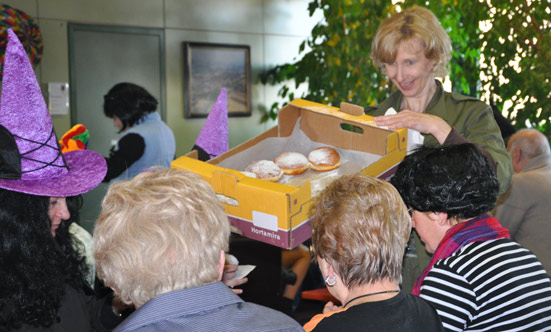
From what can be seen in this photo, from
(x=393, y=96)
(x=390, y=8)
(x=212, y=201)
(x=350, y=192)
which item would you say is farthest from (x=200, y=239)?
(x=390, y=8)

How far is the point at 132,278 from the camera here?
909 mm

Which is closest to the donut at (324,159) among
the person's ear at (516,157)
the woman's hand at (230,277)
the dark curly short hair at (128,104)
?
the woman's hand at (230,277)

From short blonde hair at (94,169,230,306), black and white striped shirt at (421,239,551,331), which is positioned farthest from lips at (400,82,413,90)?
short blonde hair at (94,169,230,306)

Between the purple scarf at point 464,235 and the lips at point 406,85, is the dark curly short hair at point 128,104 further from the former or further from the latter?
the purple scarf at point 464,235

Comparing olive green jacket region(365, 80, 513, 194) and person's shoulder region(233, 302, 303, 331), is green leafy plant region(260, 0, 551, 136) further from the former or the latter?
person's shoulder region(233, 302, 303, 331)

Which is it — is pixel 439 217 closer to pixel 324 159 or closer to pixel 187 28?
pixel 324 159

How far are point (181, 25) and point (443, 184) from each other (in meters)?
3.79

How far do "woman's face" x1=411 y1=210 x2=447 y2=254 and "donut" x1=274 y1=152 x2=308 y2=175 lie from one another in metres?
0.35

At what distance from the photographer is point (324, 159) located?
1.59m

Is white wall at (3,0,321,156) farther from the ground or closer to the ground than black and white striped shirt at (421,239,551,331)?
farther from the ground

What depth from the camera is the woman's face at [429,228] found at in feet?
4.61

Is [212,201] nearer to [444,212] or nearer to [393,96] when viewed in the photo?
[444,212]

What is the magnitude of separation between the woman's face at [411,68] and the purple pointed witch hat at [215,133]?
0.59m

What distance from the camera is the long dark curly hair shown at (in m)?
1.24
